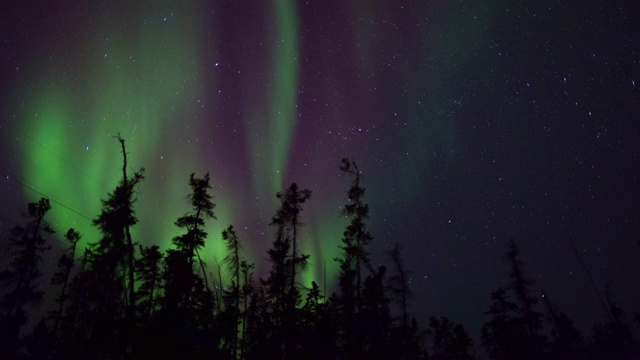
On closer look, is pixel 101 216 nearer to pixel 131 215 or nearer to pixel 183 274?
pixel 131 215

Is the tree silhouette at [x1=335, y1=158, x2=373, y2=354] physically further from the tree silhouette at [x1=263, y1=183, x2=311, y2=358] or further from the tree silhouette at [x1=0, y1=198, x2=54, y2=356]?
the tree silhouette at [x1=0, y1=198, x2=54, y2=356]

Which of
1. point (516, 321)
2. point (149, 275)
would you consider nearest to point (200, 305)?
point (149, 275)

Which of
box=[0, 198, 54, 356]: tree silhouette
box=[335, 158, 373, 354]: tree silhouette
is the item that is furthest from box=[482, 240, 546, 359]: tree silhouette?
box=[0, 198, 54, 356]: tree silhouette

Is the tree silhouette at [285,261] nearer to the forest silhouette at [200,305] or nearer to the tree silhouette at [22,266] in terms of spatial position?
the forest silhouette at [200,305]

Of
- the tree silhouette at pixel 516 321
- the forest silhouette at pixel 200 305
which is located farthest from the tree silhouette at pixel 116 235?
the tree silhouette at pixel 516 321

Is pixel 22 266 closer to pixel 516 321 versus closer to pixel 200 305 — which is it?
pixel 200 305

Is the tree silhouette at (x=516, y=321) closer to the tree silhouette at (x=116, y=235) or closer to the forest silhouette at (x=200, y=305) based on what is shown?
the forest silhouette at (x=200, y=305)

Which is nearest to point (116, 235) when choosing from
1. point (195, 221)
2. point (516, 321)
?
point (195, 221)

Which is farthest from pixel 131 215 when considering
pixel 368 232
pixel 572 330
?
pixel 572 330

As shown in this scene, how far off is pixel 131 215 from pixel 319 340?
14835 millimetres

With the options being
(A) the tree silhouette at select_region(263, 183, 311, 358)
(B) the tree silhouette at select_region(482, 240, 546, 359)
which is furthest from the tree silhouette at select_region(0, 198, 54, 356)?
(B) the tree silhouette at select_region(482, 240, 546, 359)

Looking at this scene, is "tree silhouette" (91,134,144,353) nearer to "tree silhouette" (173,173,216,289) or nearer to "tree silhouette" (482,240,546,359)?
"tree silhouette" (173,173,216,289)

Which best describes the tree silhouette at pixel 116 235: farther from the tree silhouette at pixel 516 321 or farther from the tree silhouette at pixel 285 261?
the tree silhouette at pixel 516 321

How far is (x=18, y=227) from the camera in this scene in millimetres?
35312
